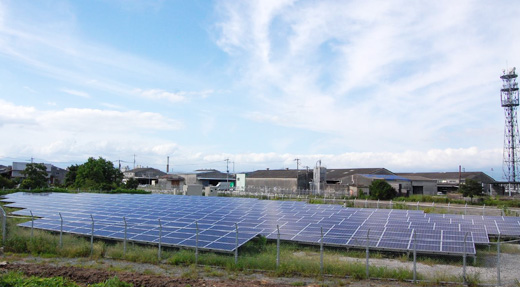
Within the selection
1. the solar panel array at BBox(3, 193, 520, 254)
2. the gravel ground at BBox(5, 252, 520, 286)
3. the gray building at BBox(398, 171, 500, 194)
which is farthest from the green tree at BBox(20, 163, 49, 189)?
the gray building at BBox(398, 171, 500, 194)

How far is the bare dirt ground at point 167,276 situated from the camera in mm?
13141

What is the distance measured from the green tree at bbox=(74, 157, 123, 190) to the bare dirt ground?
47.2 m

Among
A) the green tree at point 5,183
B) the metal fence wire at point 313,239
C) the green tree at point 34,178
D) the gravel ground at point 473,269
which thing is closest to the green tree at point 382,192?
the metal fence wire at point 313,239

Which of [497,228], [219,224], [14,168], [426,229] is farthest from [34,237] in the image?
[14,168]

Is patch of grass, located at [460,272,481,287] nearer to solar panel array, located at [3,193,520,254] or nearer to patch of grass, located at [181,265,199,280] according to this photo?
solar panel array, located at [3,193,520,254]

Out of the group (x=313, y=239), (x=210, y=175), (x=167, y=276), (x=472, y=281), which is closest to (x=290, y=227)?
(x=313, y=239)

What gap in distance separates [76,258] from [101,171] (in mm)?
47983

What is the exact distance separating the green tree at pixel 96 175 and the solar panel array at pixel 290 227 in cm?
3037

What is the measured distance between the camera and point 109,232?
20.7 metres

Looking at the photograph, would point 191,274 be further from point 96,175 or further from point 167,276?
point 96,175

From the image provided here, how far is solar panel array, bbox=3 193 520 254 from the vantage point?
59.0 feet

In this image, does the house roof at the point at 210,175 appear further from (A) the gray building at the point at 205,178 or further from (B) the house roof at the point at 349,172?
(B) the house roof at the point at 349,172

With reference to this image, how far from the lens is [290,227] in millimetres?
21781

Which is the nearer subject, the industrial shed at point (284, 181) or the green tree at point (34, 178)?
the green tree at point (34, 178)
